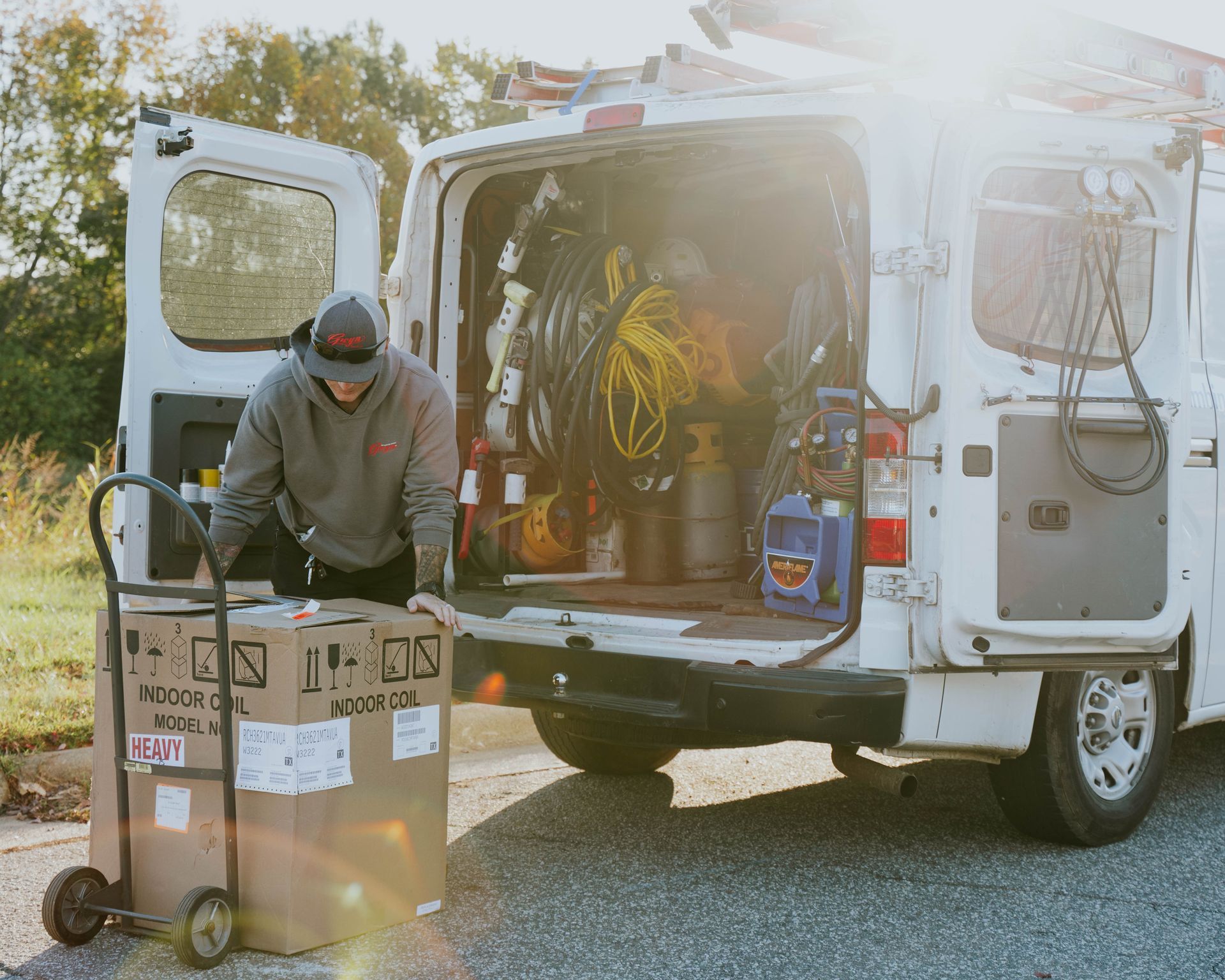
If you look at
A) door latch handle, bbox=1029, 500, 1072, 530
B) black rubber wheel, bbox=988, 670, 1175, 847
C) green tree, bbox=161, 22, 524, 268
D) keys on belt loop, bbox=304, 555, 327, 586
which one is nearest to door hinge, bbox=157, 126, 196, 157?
keys on belt loop, bbox=304, 555, 327, 586

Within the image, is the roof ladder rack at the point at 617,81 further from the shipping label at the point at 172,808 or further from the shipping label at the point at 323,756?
the shipping label at the point at 172,808

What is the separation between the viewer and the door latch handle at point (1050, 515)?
12.6ft

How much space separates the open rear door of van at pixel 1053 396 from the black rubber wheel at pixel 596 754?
5.66ft

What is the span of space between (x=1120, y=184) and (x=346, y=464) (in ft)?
7.99

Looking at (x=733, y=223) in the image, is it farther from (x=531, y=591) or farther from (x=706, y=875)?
(x=706, y=875)

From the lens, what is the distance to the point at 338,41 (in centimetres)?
3272

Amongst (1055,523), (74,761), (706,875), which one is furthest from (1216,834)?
(74,761)

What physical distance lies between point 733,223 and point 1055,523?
239 cm

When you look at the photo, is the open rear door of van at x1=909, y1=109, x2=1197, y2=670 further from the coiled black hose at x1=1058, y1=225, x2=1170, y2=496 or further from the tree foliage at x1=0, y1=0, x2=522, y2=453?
the tree foliage at x1=0, y1=0, x2=522, y2=453

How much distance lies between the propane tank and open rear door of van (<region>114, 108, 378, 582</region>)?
1.47 meters

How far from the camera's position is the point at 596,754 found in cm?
523

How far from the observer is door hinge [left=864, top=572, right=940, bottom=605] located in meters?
3.72

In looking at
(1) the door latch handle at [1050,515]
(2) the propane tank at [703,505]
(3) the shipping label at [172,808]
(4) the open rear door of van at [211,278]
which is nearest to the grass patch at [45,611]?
(4) the open rear door of van at [211,278]

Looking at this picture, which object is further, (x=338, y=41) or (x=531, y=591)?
(x=338, y=41)
